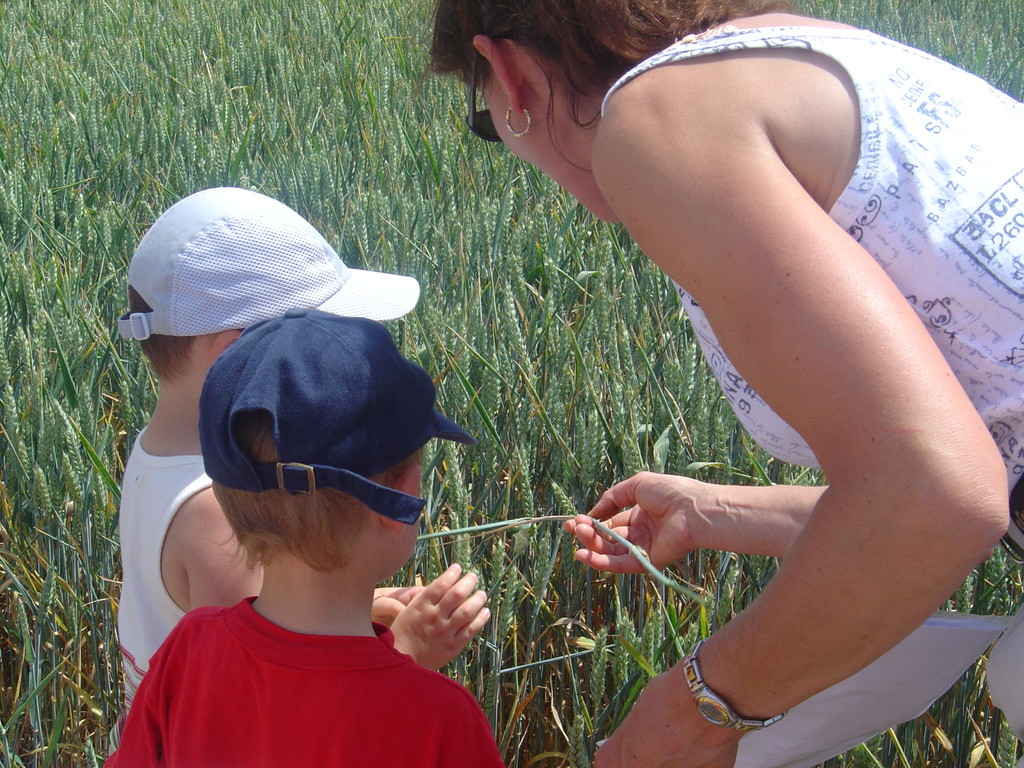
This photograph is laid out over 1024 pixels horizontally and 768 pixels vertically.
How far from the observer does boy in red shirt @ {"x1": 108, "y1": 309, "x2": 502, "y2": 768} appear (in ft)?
2.84

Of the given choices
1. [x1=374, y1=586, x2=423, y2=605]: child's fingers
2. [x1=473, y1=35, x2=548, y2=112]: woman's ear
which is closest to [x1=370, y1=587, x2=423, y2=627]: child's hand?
[x1=374, y1=586, x2=423, y2=605]: child's fingers

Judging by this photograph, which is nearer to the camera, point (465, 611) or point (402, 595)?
point (465, 611)

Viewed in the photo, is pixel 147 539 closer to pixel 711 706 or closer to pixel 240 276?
pixel 240 276

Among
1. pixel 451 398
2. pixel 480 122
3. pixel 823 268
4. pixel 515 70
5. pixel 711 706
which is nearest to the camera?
pixel 823 268

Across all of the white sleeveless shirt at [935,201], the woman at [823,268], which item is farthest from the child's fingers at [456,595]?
the white sleeveless shirt at [935,201]

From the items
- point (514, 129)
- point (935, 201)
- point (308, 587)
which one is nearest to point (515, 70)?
point (514, 129)

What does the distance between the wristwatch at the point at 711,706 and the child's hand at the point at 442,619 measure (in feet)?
0.88

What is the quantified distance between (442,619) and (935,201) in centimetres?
58

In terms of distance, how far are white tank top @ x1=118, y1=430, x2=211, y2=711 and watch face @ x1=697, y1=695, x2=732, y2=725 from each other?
0.52 meters

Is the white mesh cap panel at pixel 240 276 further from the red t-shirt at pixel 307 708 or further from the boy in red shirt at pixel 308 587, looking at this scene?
the red t-shirt at pixel 307 708

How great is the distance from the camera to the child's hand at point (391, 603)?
115cm

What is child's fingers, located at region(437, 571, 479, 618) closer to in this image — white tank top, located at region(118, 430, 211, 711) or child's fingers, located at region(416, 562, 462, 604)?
child's fingers, located at region(416, 562, 462, 604)

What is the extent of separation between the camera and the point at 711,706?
822mm


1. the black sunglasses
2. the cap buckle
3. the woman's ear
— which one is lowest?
the cap buckle
